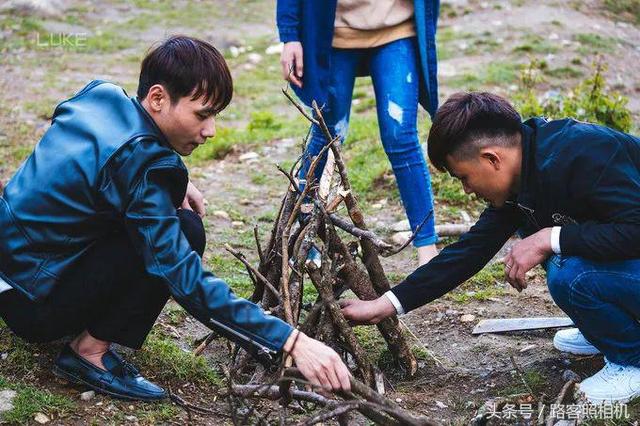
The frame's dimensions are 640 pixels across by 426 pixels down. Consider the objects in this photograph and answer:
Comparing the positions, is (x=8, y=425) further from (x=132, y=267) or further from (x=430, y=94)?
(x=430, y=94)

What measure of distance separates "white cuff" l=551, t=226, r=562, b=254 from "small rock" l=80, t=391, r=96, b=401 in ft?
5.54

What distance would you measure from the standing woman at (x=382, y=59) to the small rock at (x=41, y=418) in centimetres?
171

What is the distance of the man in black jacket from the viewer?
2.76 metres

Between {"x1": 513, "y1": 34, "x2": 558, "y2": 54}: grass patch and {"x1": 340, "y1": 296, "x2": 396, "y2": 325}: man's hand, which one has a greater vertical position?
{"x1": 340, "y1": 296, "x2": 396, "y2": 325}: man's hand

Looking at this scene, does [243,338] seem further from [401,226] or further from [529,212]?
[401,226]

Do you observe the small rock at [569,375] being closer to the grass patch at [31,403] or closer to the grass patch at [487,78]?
the grass patch at [31,403]

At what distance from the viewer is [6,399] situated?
275cm

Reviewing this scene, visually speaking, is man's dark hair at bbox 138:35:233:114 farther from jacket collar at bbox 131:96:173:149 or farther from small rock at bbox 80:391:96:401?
small rock at bbox 80:391:96:401

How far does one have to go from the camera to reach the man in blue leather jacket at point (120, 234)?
2.44 m

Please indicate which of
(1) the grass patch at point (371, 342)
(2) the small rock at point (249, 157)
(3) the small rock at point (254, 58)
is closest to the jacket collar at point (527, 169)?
(1) the grass patch at point (371, 342)

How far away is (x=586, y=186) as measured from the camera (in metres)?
2.76

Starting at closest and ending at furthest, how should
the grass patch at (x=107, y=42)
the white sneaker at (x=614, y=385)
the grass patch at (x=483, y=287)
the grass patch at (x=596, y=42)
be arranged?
the white sneaker at (x=614, y=385)
the grass patch at (x=483, y=287)
the grass patch at (x=596, y=42)
the grass patch at (x=107, y=42)

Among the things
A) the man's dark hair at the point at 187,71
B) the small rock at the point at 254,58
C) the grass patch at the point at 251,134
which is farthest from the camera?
the small rock at the point at 254,58

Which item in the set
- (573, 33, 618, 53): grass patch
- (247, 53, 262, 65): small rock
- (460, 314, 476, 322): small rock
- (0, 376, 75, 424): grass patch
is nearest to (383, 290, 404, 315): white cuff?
(460, 314, 476, 322): small rock
